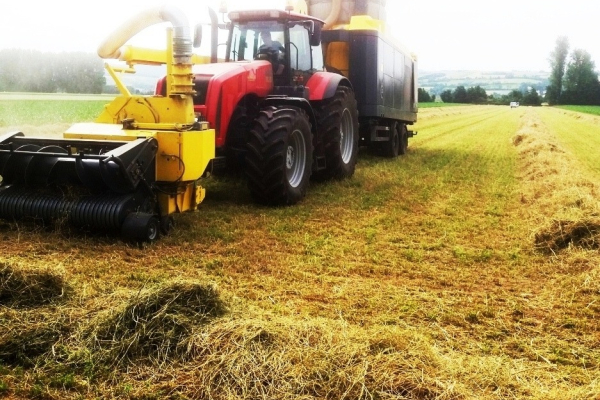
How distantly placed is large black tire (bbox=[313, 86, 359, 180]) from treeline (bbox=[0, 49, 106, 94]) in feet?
48.9

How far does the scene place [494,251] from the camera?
652cm

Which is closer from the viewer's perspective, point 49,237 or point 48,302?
point 48,302

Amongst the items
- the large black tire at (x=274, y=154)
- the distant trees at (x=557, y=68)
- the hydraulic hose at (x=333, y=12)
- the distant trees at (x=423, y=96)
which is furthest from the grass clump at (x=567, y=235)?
the distant trees at (x=557, y=68)

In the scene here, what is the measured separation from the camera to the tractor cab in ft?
30.4

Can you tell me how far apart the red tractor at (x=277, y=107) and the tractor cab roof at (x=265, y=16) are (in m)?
0.01

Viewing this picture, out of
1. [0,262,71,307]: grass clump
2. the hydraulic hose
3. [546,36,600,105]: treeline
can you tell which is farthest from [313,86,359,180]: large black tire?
[546,36,600,105]: treeline

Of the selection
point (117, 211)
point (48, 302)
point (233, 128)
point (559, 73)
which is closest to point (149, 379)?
point (48, 302)

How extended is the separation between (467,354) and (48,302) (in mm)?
2697

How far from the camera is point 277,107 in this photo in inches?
329

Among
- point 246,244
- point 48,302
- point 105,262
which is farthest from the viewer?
point 246,244

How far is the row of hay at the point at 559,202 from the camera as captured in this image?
21.6 feet

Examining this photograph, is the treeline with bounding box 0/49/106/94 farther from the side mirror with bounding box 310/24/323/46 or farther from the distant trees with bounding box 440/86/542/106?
the distant trees with bounding box 440/86/542/106

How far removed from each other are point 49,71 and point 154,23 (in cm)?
2496

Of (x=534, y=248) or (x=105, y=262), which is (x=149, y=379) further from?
(x=534, y=248)
